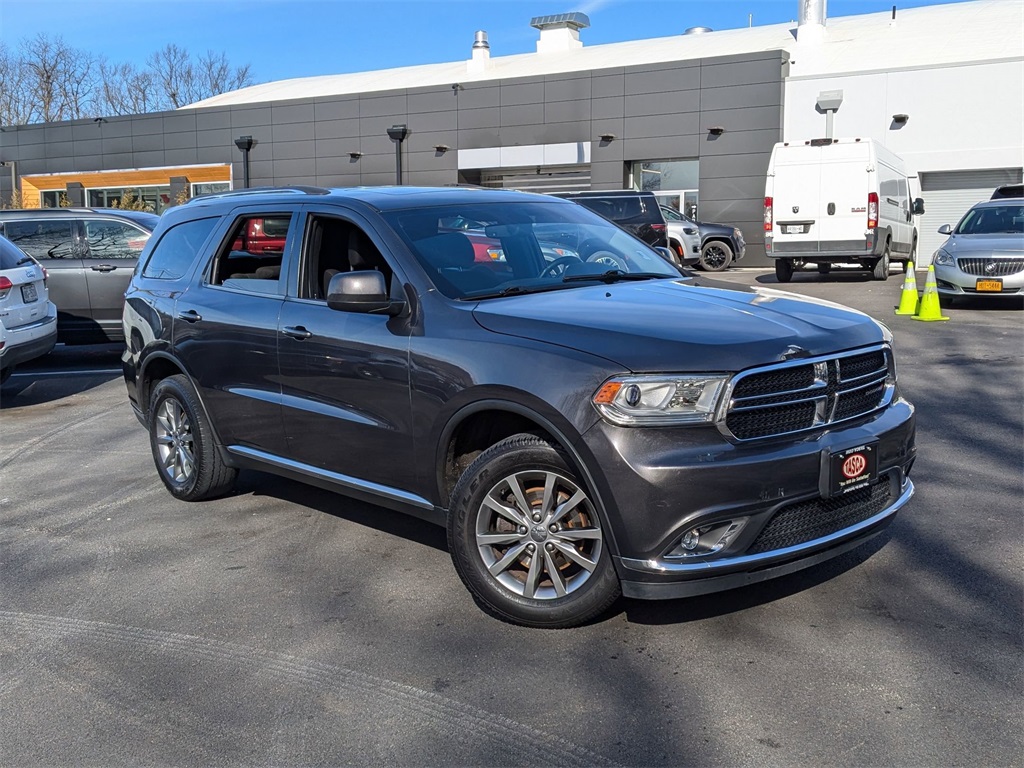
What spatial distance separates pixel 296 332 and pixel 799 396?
2512 mm

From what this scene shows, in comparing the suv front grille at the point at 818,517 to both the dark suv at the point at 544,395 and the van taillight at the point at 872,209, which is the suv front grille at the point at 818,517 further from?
the van taillight at the point at 872,209

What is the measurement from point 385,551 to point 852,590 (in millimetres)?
2255

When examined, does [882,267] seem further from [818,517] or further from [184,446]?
[818,517]

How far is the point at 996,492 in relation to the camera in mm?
5934

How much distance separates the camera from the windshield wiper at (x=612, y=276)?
5.00m

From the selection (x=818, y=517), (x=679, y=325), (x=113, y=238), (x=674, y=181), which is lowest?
(x=818, y=517)

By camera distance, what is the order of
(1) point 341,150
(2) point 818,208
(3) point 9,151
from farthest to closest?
(3) point 9,151 < (1) point 341,150 < (2) point 818,208

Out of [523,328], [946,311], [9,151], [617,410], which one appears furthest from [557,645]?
[9,151]

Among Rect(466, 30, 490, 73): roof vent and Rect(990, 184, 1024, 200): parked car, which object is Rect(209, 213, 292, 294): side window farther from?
Rect(466, 30, 490, 73): roof vent

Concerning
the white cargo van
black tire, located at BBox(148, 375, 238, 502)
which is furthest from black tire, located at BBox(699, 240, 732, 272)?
black tire, located at BBox(148, 375, 238, 502)

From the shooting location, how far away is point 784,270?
20766mm

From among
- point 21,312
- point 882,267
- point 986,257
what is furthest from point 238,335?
point 882,267

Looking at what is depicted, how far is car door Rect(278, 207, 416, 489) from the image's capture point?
15.2 feet

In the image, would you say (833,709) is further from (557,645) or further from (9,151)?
(9,151)
